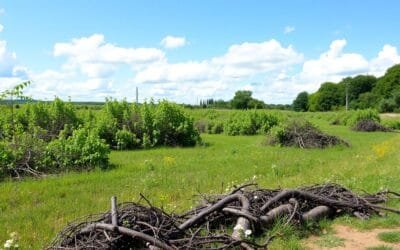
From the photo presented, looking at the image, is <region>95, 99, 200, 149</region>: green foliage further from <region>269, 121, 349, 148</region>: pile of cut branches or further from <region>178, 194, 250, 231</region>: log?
<region>178, 194, 250, 231</region>: log

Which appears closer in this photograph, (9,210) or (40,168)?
(9,210)

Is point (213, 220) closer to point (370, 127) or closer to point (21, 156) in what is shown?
point (21, 156)

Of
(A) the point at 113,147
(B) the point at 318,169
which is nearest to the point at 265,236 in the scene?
(B) the point at 318,169

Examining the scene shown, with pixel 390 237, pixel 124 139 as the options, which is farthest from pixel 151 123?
pixel 390 237

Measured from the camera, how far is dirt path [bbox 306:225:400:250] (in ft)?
19.3

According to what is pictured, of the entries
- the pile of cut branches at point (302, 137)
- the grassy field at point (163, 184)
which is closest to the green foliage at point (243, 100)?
the pile of cut branches at point (302, 137)

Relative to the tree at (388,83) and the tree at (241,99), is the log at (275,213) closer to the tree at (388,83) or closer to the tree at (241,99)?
the tree at (241,99)

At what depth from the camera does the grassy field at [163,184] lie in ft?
26.3

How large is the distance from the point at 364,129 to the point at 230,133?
485 inches

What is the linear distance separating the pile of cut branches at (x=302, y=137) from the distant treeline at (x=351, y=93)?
256 feet

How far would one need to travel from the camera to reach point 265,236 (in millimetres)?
6020

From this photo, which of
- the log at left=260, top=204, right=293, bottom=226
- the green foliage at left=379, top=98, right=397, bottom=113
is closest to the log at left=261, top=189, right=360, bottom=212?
the log at left=260, top=204, right=293, bottom=226

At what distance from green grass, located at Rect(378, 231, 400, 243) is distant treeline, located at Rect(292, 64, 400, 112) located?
95113 millimetres

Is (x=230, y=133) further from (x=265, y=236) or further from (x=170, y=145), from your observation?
(x=265, y=236)
